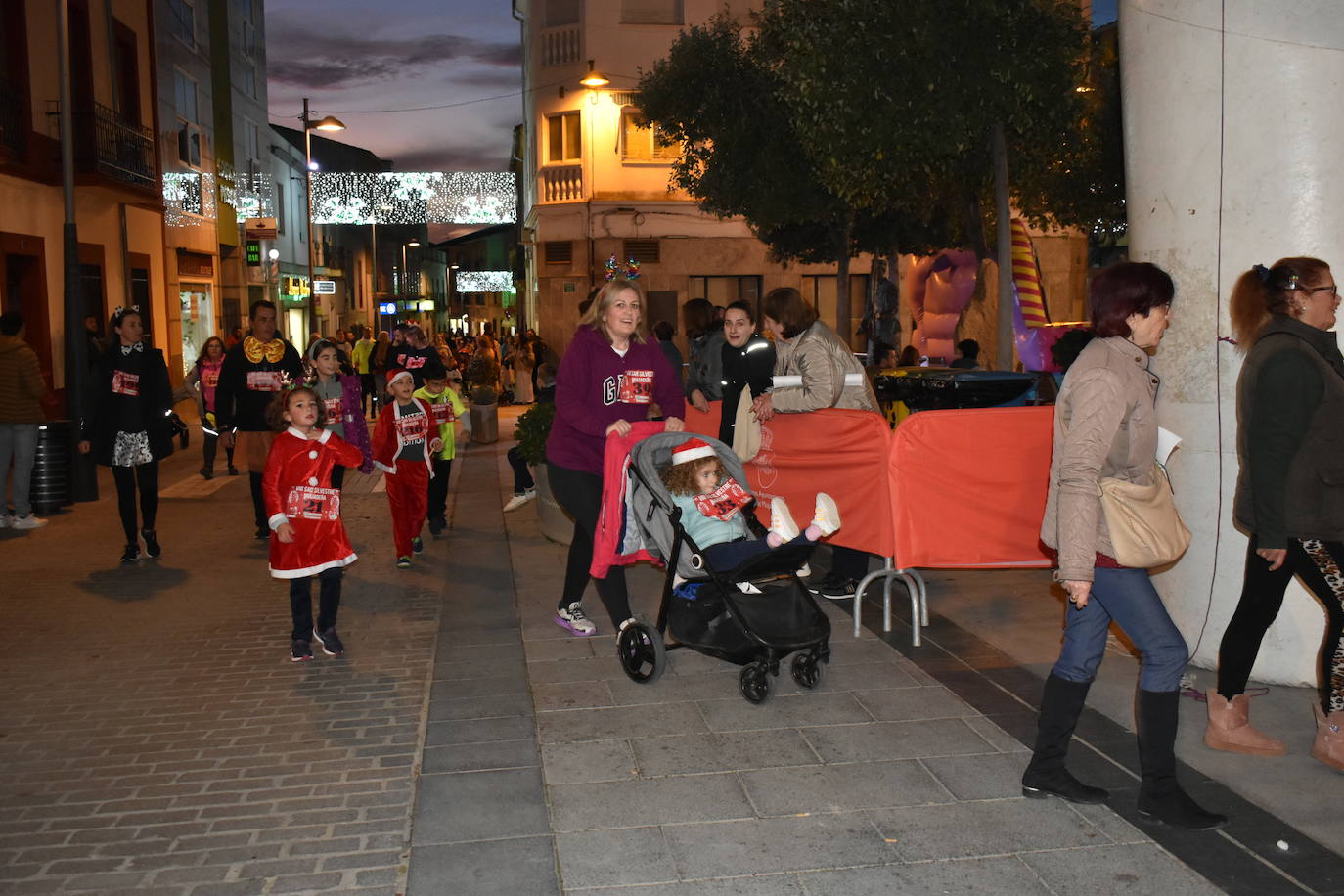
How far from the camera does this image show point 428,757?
190 inches

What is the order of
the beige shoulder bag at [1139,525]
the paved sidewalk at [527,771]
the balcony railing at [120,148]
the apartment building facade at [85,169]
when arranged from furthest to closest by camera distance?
the balcony railing at [120,148] < the apartment building facade at [85,169] < the beige shoulder bag at [1139,525] < the paved sidewalk at [527,771]

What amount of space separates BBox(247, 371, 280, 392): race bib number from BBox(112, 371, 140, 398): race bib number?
834 millimetres

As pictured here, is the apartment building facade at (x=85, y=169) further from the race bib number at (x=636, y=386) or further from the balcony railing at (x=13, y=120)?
the race bib number at (x=636, y=386)

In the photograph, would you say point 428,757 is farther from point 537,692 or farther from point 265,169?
point 265,169

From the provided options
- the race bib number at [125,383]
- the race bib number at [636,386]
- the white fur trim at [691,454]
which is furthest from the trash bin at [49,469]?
the white fur trim at [691,454]

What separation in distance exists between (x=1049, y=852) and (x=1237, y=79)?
3.49 m

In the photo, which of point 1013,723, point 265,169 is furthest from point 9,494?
point 265,169

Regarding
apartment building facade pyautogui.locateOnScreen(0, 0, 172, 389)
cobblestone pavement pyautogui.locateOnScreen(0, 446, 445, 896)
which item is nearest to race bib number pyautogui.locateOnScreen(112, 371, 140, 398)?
cobblestone pavement pyautogui.locateOnScreen(0, 446, 445, 896)

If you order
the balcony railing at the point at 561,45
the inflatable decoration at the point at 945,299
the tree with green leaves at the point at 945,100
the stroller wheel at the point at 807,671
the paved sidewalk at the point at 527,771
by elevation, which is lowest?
the paved sidewalk at the point at 527,771

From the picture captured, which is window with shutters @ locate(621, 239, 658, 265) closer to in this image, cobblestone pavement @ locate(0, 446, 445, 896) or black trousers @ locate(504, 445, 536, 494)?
black trousers @ locate(504, 445, 536, 494)

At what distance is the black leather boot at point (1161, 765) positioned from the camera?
4.01 m

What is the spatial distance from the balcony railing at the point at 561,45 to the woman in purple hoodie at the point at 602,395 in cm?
2812

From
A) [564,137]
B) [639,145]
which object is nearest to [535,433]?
[639,145]

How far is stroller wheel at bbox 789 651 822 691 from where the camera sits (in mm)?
5570
